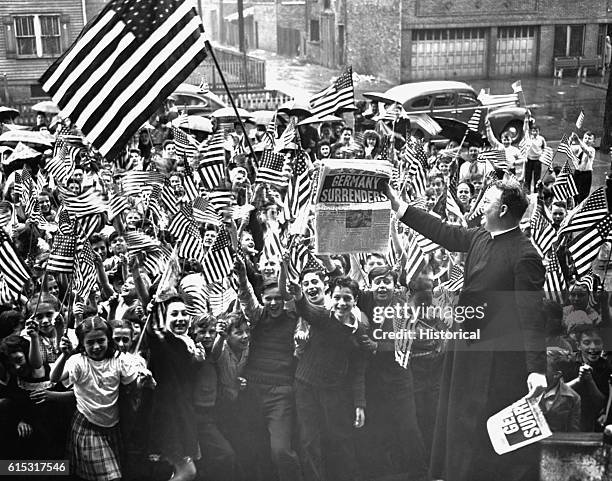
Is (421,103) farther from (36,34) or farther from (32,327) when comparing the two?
(32,327)

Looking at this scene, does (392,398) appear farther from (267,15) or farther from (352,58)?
(267,15)

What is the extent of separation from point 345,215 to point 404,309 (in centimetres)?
109

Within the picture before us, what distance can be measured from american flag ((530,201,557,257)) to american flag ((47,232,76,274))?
400 cm

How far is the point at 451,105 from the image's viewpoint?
2252 centimetres

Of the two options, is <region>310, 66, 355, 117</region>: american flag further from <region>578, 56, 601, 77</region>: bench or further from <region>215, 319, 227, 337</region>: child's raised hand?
<region>578, 56, 601, 77</region>: bench

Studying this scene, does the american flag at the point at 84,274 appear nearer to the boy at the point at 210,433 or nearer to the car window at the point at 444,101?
the boy at the point at 210,433

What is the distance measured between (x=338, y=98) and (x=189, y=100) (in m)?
12.4

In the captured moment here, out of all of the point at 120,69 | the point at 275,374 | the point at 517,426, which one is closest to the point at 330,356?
the point at 275,374

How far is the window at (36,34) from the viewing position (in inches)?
1183

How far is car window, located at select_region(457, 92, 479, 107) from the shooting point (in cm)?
2266

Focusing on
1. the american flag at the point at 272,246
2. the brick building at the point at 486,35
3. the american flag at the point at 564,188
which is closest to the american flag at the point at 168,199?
the american flag at the point at 272,246

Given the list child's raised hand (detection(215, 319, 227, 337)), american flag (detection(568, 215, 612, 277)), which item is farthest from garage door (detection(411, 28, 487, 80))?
child's raised hand (detection(215, 319, 227, 337))

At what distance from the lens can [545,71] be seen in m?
33.7

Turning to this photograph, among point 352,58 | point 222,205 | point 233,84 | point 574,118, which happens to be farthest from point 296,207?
point 352,58
